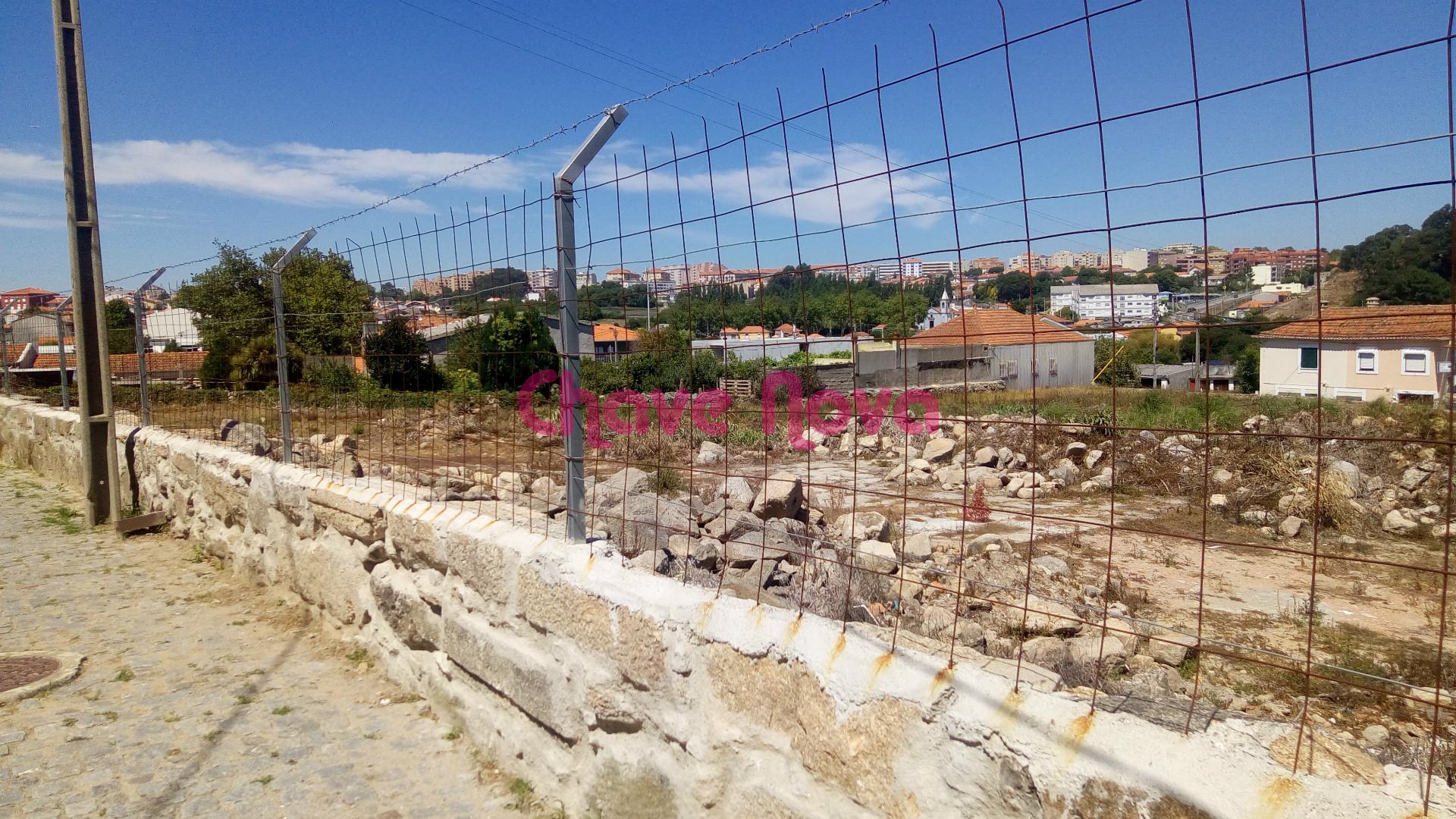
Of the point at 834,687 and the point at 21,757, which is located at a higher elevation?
the point at 834,687

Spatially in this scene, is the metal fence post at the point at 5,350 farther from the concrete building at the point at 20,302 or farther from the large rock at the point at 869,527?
the large rock at the point at 869,527

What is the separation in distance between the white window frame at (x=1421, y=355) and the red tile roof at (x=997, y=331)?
0.70m

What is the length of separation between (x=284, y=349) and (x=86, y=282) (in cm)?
363

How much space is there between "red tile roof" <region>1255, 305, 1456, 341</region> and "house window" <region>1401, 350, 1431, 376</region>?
0.08 m

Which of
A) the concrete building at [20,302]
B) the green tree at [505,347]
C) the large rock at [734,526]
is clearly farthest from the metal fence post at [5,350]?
the green tree at [505,347]

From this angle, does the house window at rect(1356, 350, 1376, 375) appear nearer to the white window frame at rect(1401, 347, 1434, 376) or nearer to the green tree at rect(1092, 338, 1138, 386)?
the white window frame at rect(1401, 347, 1434, 376)

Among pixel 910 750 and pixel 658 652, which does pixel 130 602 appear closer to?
pixel 658 652

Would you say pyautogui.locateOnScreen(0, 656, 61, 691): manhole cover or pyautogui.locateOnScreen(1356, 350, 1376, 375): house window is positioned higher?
pyautogui.locateOnScreen(1356, 350, 1376, 375): house window

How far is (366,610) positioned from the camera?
4.61 meters

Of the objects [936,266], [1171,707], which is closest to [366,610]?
[936,266]

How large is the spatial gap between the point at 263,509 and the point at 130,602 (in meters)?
1.12

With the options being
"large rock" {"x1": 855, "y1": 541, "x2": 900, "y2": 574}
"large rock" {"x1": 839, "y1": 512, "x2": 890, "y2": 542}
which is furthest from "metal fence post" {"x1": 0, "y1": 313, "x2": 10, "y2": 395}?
"large rock" {"x1": 855, "y1": 541, "x2": 900, "y2": 574}

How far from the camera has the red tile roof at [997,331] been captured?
7.75 feet

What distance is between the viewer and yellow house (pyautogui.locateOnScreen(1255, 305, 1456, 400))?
5.67 feet
